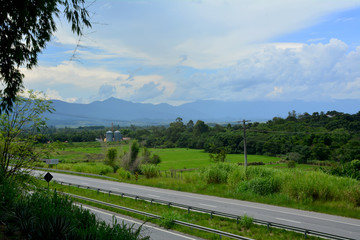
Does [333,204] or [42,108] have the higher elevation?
[42,108]

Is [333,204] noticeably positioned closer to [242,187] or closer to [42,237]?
[242,187]

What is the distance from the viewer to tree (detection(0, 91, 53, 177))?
1151 cm

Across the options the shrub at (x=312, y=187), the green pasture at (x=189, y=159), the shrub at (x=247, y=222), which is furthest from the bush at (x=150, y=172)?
the green pasture at (x=189, y=159)

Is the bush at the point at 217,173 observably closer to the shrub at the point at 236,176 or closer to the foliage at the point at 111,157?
the shrub at the point at 236,176

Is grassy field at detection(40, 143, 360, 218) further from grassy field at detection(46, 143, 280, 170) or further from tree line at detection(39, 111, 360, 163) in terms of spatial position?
grassy field at detection(46, 143, 280, 170)

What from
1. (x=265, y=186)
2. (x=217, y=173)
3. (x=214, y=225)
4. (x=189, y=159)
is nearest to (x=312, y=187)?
(x=265, y=186)

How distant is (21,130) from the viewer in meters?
11.9

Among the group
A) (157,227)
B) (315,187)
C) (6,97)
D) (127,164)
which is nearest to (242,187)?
(315,187)

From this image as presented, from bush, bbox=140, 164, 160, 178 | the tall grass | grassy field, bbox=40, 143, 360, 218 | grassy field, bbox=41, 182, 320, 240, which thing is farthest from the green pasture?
grassy field, bbox=41, 182, 320, 240

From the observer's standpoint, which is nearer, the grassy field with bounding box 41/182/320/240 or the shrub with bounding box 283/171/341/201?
the grassy field with bounding box 41/182/320/240

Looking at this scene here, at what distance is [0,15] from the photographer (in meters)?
7.70

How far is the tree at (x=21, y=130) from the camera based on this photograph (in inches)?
453

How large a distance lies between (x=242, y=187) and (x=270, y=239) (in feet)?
38.2

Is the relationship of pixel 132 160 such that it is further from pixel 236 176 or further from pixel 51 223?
pixel 51 223
